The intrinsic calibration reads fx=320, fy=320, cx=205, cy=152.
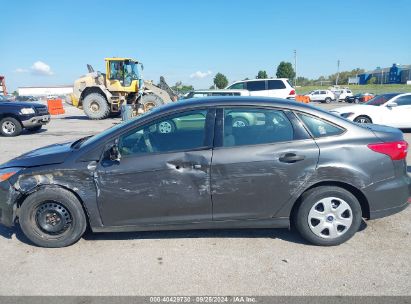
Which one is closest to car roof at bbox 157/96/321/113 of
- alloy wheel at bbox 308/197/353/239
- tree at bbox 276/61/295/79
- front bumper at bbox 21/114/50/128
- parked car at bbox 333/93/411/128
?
alloy wheel at bbox 308/197/353/239

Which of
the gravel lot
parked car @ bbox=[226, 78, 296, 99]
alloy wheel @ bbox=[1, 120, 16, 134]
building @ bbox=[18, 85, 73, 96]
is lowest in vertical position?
the gravel lot

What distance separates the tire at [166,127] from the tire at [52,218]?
3.72 feet

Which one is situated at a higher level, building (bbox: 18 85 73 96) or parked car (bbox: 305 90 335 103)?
A: building (bbox: 18 85 73 96)

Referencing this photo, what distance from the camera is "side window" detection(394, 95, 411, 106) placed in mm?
10742

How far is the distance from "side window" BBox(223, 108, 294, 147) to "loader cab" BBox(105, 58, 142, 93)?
15.0 m

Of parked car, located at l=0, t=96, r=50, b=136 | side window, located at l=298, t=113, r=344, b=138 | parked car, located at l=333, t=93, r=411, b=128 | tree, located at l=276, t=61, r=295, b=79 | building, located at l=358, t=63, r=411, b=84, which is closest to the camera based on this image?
side window, located at l=298, t=113, r=344, b=138

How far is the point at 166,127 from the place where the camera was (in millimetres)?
3369

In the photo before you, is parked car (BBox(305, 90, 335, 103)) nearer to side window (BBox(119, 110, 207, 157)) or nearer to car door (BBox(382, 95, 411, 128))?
car door (BBox(382, 95, 411, 128))

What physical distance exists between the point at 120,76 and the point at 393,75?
9375cm

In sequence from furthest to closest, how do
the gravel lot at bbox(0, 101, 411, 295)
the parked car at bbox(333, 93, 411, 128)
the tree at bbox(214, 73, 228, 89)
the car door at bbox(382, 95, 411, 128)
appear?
1. the tree at bbox(214, 73, 228, 89)
2. the car door at bbox(382, 95, 411, 128)
3. the parked car at bbox(333, 93, 411, 128)
4. the gravel lot at bbox(0, 101, 411, 295)

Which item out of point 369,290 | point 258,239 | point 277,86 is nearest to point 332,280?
point 369,290

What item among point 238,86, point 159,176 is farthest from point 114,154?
point 238,86

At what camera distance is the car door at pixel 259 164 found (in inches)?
125

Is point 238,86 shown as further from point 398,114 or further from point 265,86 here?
point 398,114
